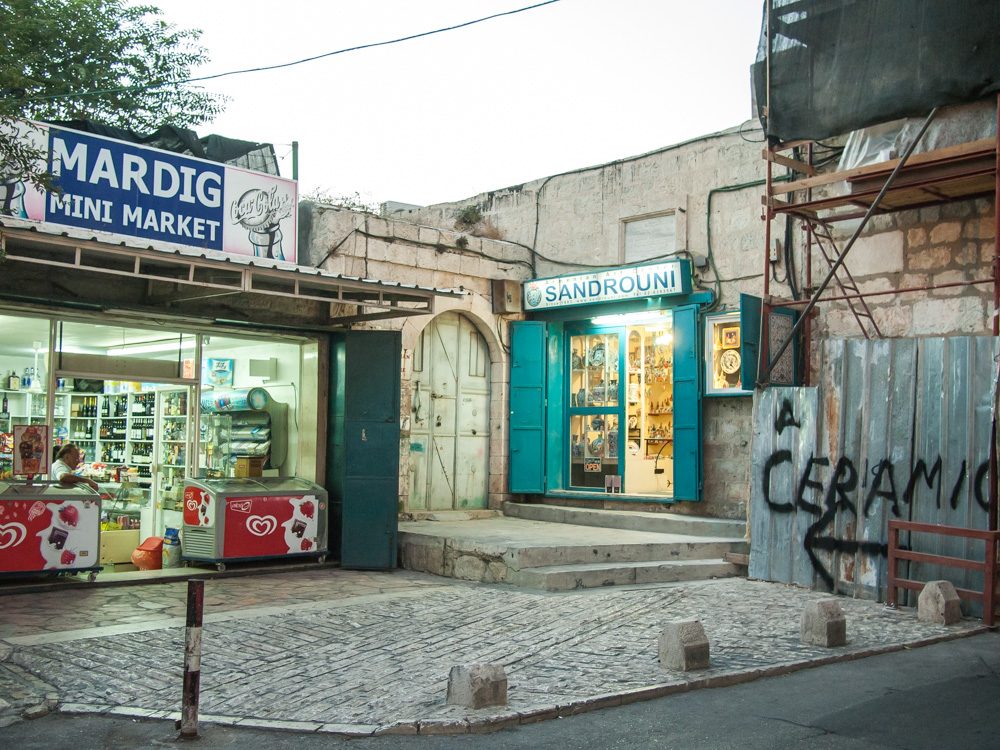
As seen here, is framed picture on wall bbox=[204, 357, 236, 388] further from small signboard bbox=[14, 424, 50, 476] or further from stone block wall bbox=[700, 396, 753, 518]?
stone block wall bbox=[700, 396, 753, 518]

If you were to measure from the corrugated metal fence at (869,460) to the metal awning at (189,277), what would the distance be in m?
4.28

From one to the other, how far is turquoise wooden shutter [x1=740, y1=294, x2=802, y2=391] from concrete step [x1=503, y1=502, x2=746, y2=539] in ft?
6.10

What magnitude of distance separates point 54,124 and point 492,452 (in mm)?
7664

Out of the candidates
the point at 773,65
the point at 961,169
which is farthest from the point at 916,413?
the point at 773,65

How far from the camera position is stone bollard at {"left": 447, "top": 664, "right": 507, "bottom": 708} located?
580 centimetres

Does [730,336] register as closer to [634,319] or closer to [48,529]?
[634,319]

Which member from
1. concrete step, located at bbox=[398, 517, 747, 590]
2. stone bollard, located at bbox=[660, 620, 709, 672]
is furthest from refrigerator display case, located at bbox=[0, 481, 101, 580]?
stone bollard, located at bbox=[660, 620, 709, 672]

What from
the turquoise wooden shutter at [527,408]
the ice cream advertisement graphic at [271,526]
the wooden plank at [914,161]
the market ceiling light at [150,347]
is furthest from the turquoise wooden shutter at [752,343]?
the market ceiling light at [150,347]

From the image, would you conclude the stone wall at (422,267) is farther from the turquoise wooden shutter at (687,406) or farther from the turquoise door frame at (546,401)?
the turquoise wooden shutter at (687,406)

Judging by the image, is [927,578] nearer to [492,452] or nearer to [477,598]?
[477,598]

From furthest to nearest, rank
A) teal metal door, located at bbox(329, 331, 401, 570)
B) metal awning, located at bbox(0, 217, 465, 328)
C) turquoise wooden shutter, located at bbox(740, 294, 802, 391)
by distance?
teal metal door, located at bbox(329, 331, 401, 570) → turquoise wooden shutter, located at bbox(740, 294, 802, 391) → metal awning, located at bbox(0, 217, 465, 328)

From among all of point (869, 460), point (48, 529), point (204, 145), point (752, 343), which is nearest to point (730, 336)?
point (752, 343)

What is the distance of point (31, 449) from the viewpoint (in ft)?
33.4

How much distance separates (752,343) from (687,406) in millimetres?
1876
